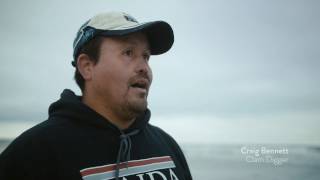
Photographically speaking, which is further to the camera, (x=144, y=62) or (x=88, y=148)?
(x=144, y=62)

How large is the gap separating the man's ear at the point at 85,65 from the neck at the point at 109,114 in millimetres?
159

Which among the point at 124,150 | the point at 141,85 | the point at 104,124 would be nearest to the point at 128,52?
the point at 141,85

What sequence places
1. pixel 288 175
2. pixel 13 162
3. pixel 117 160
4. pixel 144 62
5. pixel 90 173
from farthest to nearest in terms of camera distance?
1. pixel 288 175
2. pixel 144 62
3. pixel 117 160
4. pixel 90 173
5. pixel 13 162

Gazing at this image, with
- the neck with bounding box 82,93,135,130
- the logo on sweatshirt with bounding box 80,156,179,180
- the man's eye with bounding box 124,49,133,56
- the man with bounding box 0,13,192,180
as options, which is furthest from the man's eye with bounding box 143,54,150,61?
the logo on sweatshirt with bounding box 80,156,179,180

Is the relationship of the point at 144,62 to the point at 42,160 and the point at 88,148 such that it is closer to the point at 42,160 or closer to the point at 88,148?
the point at 88,148

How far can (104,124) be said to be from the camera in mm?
2150

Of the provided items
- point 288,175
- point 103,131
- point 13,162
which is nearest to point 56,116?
point 103,131

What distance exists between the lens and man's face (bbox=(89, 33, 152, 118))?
216cm

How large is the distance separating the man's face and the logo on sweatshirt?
14.0 inches

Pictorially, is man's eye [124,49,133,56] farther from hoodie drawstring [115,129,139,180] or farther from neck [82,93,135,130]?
hoodie drawstring [115,129,139,180]

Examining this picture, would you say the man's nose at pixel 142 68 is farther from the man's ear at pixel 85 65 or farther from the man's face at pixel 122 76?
the man's ear at pixel 85 65

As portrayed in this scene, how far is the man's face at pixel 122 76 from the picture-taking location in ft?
7.09

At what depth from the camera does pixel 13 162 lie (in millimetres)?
1730

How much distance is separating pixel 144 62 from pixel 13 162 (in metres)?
1.06
